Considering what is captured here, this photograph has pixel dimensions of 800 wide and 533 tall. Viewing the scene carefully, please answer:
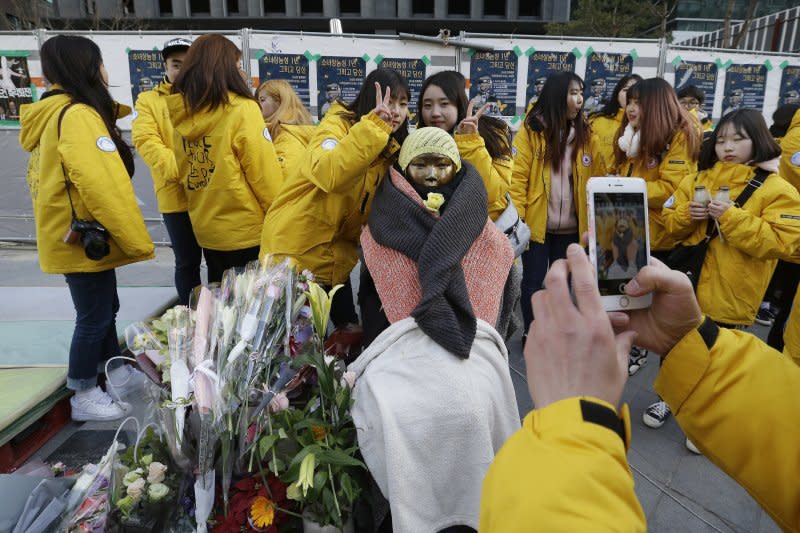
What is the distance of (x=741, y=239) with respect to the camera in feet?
9.20

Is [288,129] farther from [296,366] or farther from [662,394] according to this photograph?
[662,394]

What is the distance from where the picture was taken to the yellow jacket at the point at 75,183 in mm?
2666

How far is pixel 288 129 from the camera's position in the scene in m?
3.80

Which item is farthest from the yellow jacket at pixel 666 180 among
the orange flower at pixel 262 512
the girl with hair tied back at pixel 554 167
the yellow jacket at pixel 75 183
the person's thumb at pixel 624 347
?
the yellow jacket at pixel 75 183

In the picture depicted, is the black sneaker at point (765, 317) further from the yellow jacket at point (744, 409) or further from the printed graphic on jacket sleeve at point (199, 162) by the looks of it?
the printed graphic on jacket sleeve at point (199, 162)

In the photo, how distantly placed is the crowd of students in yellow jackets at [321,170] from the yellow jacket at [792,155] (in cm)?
86

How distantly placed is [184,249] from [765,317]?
16.6ft

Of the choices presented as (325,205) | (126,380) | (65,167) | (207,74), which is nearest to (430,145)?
(325,205)

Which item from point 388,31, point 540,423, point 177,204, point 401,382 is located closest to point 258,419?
point 401,382

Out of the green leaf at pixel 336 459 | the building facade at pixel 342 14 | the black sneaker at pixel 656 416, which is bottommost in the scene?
the black sneaker at pixel 656 416

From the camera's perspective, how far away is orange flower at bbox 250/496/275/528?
1541 millimetres

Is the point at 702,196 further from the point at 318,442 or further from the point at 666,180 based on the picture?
the point at 318,442

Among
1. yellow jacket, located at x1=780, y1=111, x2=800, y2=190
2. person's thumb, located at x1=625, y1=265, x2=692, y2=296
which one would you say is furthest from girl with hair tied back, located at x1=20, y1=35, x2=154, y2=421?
yellow jacket, located at x1=780, y1=111, x2=800, y2=190

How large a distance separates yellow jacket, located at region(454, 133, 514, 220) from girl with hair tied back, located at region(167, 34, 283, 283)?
1162 mm
